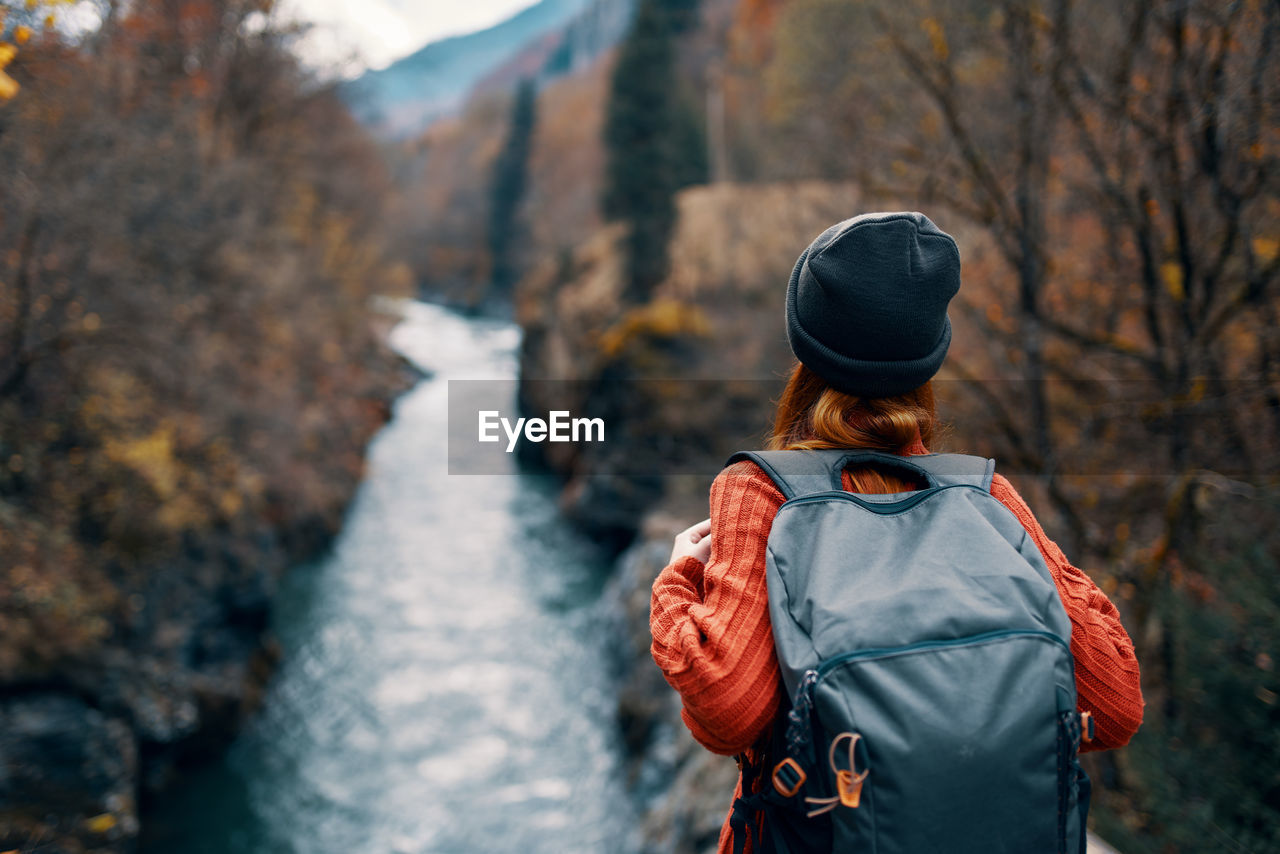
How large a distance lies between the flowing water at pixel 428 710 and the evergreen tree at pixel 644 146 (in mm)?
9241

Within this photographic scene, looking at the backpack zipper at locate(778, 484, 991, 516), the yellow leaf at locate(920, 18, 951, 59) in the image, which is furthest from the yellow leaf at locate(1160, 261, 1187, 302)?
the backpack zipper at locate(778, 484, 991, 516)

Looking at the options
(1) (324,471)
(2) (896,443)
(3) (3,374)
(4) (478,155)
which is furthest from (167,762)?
(4) (478,155)

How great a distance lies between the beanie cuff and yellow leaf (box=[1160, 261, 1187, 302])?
494cm

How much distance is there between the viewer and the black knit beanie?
48.4 inches

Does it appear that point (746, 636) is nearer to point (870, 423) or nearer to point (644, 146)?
point (870, 423)

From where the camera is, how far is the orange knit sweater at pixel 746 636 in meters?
1.17

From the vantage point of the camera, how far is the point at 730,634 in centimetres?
118

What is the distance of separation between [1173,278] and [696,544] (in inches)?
228

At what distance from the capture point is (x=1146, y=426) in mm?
5715

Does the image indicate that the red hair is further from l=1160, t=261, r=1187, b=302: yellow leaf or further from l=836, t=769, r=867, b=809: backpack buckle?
l=1160, t=261, r=1187, b=302: yellow leaf

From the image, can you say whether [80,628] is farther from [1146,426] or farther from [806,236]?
[1146,426]

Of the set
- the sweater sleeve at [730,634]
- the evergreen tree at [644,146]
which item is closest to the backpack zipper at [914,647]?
the sweater sleeve at [730,634]

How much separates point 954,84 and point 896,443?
6174mm

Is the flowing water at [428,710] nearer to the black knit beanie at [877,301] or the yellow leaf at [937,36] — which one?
the yellow leaf at [937,36]
